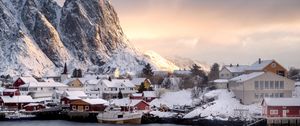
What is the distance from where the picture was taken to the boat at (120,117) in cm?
7988

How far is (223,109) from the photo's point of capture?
Answer: 75938 millimetres

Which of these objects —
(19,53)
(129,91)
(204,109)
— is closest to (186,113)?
(204,109)

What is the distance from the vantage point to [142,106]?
86312mm

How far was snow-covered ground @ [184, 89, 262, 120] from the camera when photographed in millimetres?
73125

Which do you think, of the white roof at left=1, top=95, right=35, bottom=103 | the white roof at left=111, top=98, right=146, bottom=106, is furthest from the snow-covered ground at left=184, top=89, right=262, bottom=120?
the white roof at left=1, top=95, right=35, bottom=103

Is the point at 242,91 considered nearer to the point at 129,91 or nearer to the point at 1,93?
the point at 129,91

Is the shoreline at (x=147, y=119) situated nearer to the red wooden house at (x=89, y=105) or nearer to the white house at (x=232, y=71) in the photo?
the red wooden house at (x=89, y=105)

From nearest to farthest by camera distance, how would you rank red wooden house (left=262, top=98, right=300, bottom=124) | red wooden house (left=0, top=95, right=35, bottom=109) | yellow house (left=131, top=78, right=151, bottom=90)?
red wooden house (left=262, top=98, right=300, bottom=124)
red wooden house (left=0, top=95, right=35, bottom=109)
yellow house (left=131, top=78, right=151, bottom=90)

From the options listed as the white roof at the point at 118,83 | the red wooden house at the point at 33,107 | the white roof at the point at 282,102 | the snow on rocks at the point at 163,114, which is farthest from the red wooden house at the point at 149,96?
the white roof at the point at 282,102

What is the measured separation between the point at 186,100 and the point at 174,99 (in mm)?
3951

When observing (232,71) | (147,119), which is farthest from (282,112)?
(232,71)

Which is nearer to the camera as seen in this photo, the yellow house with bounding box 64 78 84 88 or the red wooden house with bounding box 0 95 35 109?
the red wooden house with bounding box 0 95 35 109

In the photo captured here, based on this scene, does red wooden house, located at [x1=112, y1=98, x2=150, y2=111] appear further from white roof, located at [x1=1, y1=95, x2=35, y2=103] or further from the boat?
white roof, located at [x1=1, y1=95, x2=35, y2=103]

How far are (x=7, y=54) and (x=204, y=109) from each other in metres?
119
